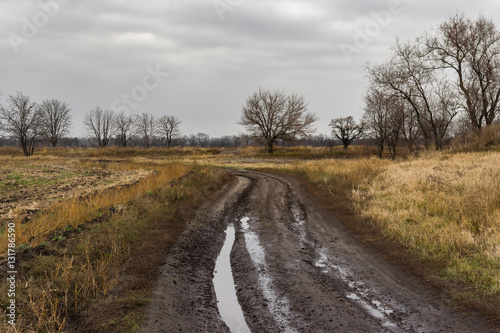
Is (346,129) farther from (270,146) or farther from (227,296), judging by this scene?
(227,296)

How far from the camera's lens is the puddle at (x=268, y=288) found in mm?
5000

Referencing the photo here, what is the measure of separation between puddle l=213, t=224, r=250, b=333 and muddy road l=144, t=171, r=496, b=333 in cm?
2

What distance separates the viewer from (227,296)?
19.6 feet

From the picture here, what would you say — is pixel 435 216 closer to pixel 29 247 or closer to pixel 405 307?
pixel 405 307

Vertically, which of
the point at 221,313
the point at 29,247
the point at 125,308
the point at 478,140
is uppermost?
the point at 478,140

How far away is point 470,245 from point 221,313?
224 inches

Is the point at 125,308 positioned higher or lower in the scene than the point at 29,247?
lower

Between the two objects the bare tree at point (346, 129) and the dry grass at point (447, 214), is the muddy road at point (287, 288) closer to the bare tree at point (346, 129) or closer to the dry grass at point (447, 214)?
the dry grass at point (447, 214)

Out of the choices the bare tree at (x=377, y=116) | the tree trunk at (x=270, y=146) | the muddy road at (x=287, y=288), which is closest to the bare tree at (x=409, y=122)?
the bare tree at (x=377, y=116)

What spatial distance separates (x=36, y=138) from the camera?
186ft

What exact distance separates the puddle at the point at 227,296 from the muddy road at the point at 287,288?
17 mm

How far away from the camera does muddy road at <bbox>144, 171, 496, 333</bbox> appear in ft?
15.7

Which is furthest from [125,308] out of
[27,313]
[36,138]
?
[36,138]

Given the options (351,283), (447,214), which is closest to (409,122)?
(447,214)
